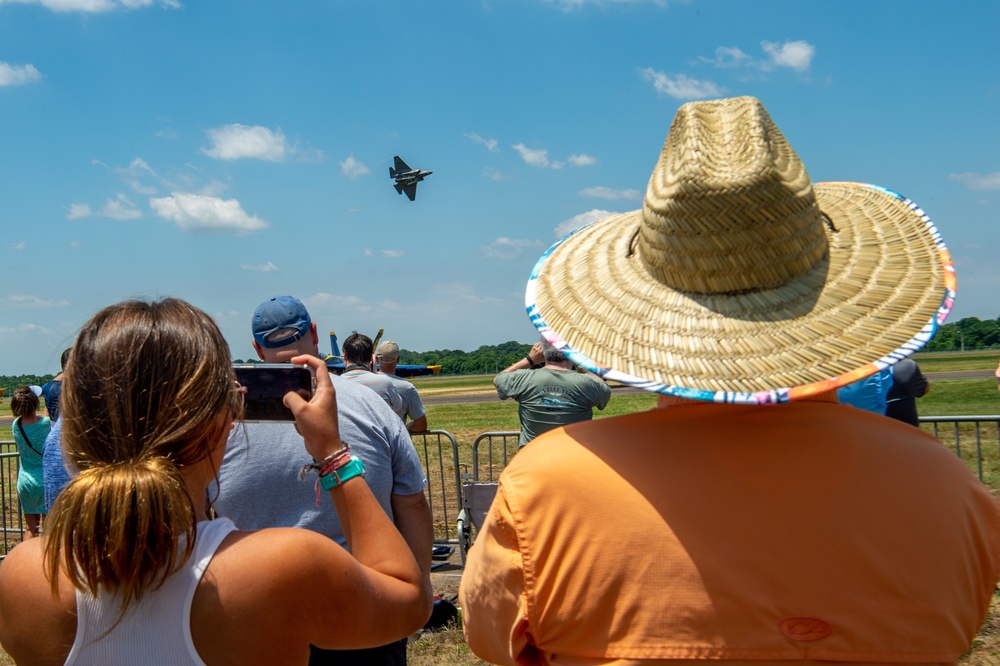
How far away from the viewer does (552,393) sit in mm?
6281

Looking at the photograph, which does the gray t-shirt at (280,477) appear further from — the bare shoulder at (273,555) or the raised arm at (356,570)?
the bare shoulder at (273,555)

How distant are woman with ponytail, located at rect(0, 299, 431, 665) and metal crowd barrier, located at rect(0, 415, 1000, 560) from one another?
15.6ft

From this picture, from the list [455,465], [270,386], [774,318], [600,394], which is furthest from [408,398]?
[774,318]

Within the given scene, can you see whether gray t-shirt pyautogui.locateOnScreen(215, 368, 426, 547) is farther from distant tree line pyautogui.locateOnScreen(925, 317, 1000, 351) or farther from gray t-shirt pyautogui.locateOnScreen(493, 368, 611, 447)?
distant tree line pyautogui.locateOnScreen(925, 317, 1000, 351)

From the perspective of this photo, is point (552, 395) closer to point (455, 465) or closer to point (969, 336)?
point (455, 465)

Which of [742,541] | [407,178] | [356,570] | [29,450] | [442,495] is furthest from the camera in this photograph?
[407,178]

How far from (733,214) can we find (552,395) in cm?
487

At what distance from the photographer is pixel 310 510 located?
9.04 ft

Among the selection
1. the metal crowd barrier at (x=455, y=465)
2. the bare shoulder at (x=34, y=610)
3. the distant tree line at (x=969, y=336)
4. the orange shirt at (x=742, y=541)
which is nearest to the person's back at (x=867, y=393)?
the metal crowd barrier at (x=455, y=465)

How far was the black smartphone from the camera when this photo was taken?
77.1 inches

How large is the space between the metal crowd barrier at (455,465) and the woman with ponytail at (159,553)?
15.6 feet

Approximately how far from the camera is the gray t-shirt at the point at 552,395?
626 centimetres

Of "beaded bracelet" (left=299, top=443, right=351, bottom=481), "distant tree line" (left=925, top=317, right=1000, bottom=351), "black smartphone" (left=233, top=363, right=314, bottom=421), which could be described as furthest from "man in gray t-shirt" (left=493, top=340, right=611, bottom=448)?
"distant tree line" (left=925, top=317, right=1000, bottom=351)

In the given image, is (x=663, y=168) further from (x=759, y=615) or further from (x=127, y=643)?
(x=127, y=643)
